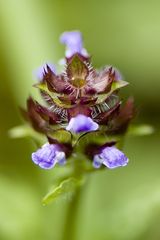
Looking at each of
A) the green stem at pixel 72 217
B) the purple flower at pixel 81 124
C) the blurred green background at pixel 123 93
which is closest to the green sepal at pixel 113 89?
the purple flower at pixel 81 124

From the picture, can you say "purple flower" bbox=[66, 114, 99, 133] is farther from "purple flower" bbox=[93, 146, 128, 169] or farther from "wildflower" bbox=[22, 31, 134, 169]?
"purple flower" bbox=[93, 146, 128, 169]

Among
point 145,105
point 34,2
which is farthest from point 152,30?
point 34,2

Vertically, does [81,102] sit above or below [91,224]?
above

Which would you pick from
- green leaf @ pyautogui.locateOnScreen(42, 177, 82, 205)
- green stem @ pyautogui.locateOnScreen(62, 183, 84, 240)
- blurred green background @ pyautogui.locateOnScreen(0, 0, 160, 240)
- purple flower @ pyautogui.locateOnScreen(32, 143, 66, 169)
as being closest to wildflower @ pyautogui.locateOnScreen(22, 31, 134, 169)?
purple flower @ pyautogui.locateOnScreen(32, 143, 66, 169)

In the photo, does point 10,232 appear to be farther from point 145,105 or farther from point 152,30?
point 152,30

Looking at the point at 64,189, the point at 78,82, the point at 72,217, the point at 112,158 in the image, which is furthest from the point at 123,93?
the point at 112,158

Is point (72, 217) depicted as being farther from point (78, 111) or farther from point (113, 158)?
point (78, 111)
